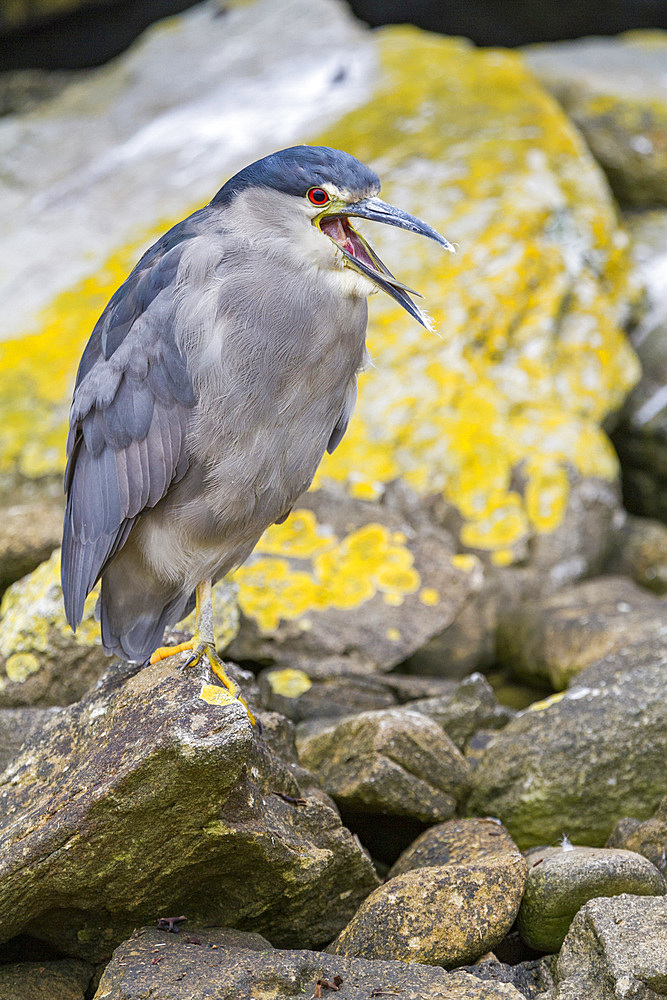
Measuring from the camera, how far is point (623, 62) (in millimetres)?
8508

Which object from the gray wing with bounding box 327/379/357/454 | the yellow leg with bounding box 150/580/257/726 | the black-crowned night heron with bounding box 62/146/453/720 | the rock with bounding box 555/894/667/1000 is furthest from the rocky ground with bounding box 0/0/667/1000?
the gray wing with bounding box 327/379/357/454

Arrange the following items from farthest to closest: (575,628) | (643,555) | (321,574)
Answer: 1. (643,555)
2. (321,574)
3. (575,628)

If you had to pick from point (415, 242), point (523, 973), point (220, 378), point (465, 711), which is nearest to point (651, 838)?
point (523, 973)

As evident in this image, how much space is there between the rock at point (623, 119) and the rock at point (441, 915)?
615 centimetres

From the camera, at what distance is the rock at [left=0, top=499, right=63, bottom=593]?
4570 mm

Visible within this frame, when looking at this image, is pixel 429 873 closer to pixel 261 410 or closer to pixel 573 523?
pixel 261 410

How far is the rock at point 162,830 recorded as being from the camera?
2.56 metres

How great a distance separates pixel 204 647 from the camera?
3.10m

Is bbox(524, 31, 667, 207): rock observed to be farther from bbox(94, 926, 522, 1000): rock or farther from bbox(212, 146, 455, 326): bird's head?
bbox(94, 926, 522, 1000): rock

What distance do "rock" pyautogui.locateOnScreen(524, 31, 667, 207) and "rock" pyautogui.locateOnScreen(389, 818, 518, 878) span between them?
19.2 feet

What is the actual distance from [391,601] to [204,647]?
5.72 ft

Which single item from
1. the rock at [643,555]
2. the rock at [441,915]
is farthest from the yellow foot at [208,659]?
the rock at [643,555]

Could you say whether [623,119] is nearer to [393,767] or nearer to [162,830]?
[393,767]

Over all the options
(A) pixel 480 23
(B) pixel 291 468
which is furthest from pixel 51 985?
(A) pixel 480 23
